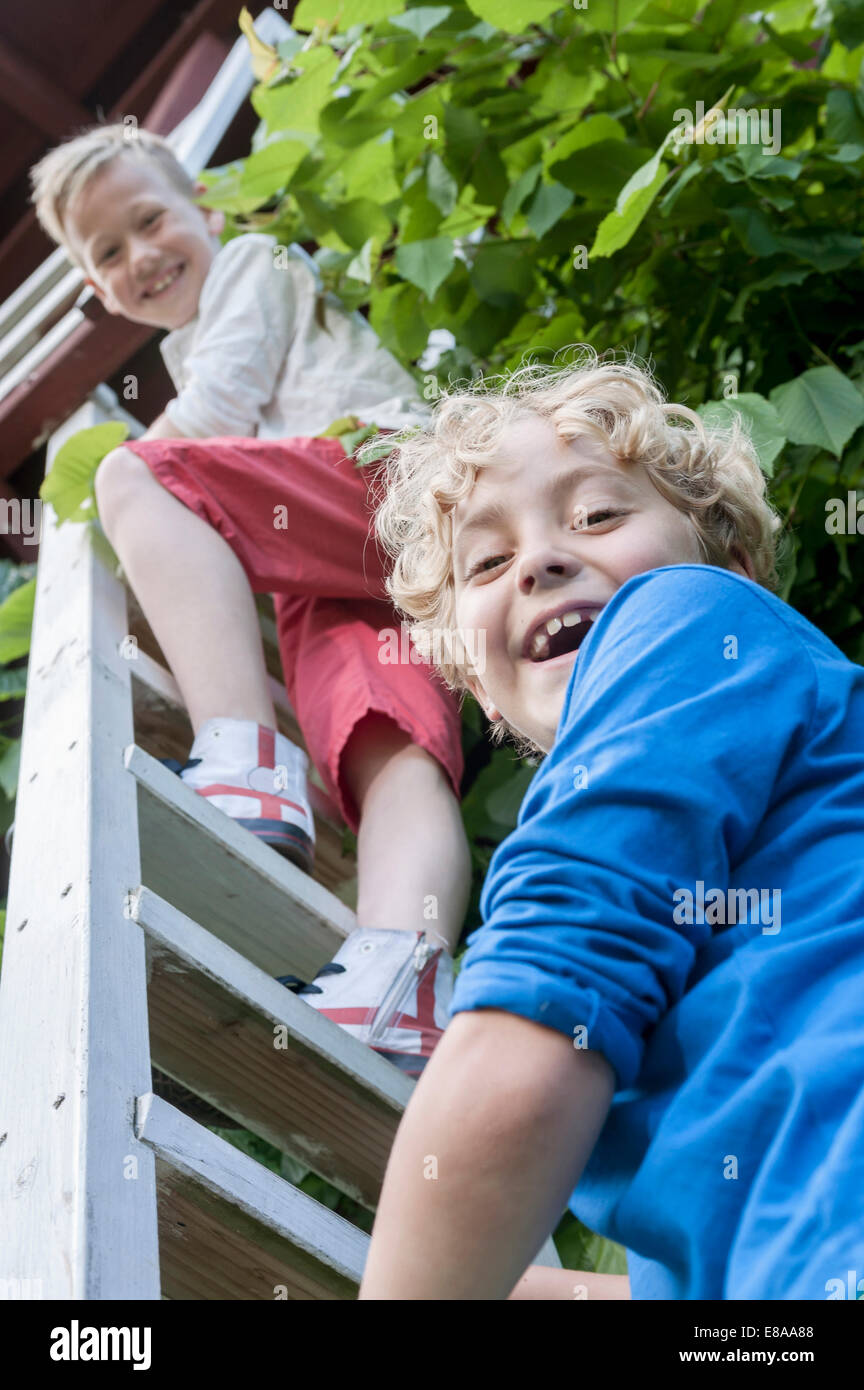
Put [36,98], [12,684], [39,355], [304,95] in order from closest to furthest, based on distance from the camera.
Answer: [304,95]
[12,684]
[39,355]
[36,98]

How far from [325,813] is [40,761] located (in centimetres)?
41

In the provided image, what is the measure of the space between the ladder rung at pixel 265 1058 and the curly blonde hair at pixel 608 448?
0.94 ft

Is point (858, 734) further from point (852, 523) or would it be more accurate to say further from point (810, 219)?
point (810, 219)

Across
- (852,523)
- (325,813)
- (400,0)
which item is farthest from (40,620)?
(852,523)

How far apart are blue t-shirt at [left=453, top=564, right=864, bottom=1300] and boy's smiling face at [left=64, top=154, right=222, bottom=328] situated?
1823 millimetres

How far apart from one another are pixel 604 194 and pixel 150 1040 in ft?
3.70

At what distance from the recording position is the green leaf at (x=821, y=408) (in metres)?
1.51

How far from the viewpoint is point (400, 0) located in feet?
5.69

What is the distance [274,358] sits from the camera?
2.09m

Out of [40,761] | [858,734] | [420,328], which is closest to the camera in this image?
[858,734]

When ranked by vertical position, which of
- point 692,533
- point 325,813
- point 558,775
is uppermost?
point 325,813

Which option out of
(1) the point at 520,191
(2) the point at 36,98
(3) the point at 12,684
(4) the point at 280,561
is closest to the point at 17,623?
(3) the point at 12,684

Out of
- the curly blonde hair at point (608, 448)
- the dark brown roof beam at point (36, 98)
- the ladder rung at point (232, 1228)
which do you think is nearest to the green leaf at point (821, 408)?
the curly blonde hair at point (608, 448)

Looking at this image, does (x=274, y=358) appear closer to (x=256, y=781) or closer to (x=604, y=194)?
(x=604, y=194)
